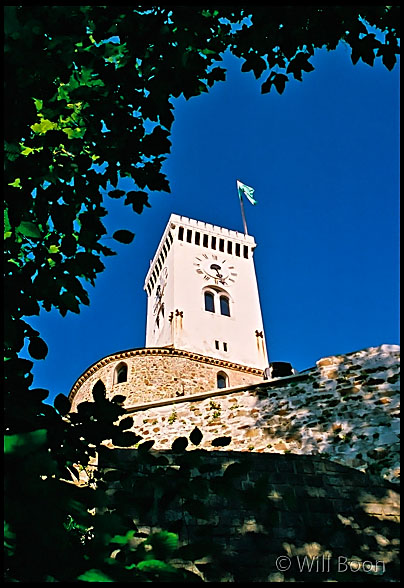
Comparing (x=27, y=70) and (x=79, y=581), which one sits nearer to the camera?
(x=79, y=581)

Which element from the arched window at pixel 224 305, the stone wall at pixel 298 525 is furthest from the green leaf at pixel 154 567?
the arched window at pixel 224 305

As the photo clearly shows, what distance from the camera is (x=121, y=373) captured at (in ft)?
76.6

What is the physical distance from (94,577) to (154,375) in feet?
68.3

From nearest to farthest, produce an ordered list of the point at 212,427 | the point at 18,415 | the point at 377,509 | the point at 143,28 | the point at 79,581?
1. the point at 79,581
2. the point at 18,415
3. the point at 143,28
4. the point at 377,509
5. the point at 212,427

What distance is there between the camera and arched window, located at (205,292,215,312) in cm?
3106

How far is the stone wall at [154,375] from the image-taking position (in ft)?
72.5

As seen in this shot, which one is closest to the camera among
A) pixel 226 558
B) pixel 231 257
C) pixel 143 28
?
pixel 143 28

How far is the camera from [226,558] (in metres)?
5.42

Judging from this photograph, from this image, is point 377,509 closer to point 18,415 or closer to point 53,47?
point 18,415

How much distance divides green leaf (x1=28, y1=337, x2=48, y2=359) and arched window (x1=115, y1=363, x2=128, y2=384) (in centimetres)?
1954

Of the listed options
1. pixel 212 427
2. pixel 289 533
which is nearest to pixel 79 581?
pixel 289 533

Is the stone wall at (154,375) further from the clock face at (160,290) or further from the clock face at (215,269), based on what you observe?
the clock face at (160,290)

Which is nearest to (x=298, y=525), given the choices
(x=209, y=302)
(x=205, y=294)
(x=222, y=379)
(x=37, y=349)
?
(x=37, y=349)

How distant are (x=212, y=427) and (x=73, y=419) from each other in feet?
23.3
